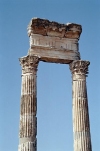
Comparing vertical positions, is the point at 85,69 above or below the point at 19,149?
above

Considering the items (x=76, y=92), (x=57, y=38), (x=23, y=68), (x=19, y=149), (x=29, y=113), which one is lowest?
(x=19, y=149)

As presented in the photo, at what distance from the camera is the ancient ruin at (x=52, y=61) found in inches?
806

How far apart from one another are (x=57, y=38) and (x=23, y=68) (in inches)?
131

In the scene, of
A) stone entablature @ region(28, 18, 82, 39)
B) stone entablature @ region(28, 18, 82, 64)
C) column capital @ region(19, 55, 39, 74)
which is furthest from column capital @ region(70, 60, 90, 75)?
column capital @ region(19, 55, 39, 74)

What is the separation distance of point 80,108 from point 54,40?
502cm

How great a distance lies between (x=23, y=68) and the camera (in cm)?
2214

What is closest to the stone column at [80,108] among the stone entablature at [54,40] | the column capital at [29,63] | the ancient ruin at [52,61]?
the ancient ruin at [52,61]

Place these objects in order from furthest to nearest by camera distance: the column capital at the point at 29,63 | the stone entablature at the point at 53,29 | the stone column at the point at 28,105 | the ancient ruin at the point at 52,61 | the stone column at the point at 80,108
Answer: the stone entablature at the point at 53,29, the column capital at the point at 29,63, the stone column at the point at 80,108, the ancient ruin at the point at 52,61, the stone column at the point at 28,105

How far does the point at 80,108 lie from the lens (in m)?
21.7

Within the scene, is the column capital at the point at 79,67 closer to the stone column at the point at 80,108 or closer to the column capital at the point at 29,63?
the stone column at the point at 80,108

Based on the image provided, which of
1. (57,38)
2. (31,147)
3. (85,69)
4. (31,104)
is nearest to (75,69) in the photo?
(85,69)

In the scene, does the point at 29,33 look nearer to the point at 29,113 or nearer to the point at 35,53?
the point at 35,53

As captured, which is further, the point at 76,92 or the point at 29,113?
the point at 76,92

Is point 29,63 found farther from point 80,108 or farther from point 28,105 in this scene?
point 80,108
